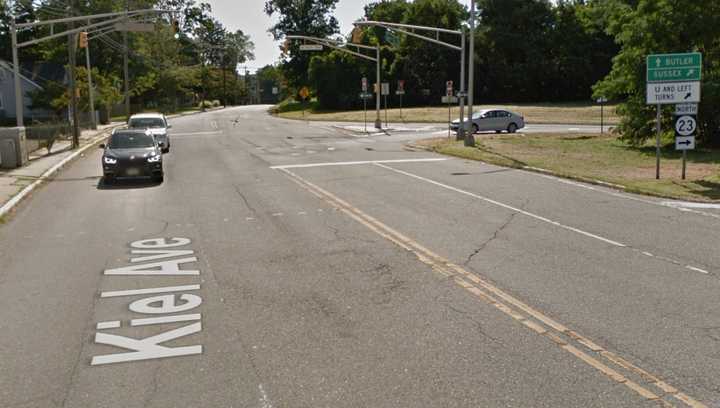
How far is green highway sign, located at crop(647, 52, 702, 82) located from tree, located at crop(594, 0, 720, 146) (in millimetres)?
11195

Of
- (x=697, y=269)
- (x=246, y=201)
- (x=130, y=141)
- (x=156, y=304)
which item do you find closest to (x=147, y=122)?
(x=130, y=141)

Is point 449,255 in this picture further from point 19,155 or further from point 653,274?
point 19,155

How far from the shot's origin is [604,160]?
2591cm

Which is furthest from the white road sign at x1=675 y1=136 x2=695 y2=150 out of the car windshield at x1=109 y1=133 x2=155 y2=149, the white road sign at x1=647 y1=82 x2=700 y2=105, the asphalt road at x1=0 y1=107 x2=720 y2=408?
the car windshield at x1=109 y1=133 x2=155 y2=149

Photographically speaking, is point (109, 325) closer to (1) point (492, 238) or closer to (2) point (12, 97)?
(1) point (492, 238)

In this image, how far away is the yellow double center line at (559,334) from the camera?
5.43 m

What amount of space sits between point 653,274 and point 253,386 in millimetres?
5860

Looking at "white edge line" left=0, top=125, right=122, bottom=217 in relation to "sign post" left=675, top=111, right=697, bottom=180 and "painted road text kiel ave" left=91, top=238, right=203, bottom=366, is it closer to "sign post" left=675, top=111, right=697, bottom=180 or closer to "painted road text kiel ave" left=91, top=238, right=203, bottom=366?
"painted road text kiel ave" left=91, top=238, right=203, bottom=366

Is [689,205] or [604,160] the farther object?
[604,160]

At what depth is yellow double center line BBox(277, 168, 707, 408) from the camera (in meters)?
5.43

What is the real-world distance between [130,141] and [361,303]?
49.4 feet

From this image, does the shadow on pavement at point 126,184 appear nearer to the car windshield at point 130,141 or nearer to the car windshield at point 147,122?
the car windshield at point 130,141

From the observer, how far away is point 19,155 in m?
24.0

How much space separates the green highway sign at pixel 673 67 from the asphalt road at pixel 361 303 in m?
4.47
